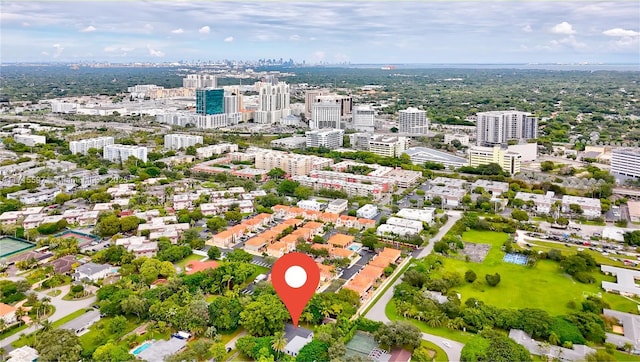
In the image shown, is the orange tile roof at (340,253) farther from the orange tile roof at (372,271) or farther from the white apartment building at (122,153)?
the white apartment building at (122,153)

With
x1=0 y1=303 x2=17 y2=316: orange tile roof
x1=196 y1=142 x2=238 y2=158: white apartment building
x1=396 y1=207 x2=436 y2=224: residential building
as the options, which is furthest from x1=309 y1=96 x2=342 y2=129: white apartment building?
x1=0 y1=303 x2=17 y2=316: orange tile roof

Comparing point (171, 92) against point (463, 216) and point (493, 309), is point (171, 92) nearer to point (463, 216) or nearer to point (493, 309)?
point (463, 216)

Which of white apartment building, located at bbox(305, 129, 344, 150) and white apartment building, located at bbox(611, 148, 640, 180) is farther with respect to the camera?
white apartment building, located at bbox(305, 129, 344, 150)

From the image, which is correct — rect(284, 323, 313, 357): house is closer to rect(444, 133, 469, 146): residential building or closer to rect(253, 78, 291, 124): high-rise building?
rect(444, 133, 469, 146): residential building

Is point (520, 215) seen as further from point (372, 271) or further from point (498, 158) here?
point (498, 158)

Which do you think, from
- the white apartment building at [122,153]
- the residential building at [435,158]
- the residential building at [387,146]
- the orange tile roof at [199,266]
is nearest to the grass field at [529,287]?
the orange tile roof at [199,266]

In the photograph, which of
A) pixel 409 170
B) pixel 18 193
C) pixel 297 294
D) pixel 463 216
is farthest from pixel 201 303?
pixel 409 170

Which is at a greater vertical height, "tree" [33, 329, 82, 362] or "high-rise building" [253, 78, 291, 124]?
"high-rise building" [253, 78, 291, 124]
